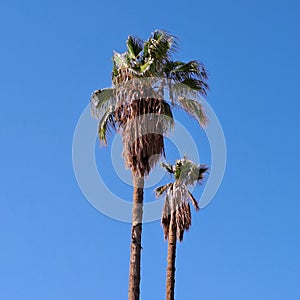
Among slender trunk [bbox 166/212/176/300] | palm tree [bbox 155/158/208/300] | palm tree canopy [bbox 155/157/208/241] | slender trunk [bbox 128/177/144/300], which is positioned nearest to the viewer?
slender trunk [bbox 128/177/144/300]

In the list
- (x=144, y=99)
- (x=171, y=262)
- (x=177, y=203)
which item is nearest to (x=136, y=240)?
(x=144, y=99)

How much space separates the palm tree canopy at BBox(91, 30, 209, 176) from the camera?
20453 mm

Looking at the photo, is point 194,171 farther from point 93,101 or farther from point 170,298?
point 93,101

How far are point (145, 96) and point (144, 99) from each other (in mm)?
87

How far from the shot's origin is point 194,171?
31609 millimetres

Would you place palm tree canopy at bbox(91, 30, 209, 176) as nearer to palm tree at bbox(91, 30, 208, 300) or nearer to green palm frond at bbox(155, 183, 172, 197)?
palm tree at bbox(91, 30, 208, 300)

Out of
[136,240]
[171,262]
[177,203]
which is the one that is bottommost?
[136,240]

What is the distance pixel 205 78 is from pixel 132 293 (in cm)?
668

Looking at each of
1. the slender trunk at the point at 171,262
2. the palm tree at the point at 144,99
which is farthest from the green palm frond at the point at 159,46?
the slender trunk at the point at 171,262

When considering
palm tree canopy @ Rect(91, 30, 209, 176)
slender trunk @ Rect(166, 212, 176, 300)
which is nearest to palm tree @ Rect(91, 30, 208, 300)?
palm tree canopy @ Rect(91, 30, 209, 176)

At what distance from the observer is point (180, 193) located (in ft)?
100

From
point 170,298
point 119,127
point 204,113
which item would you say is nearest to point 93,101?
point 119,127

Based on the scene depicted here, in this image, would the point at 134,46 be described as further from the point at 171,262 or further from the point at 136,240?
the point at 171,262

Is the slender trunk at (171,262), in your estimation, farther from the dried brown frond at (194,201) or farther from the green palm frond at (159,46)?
the green palm frond at (159,46)
